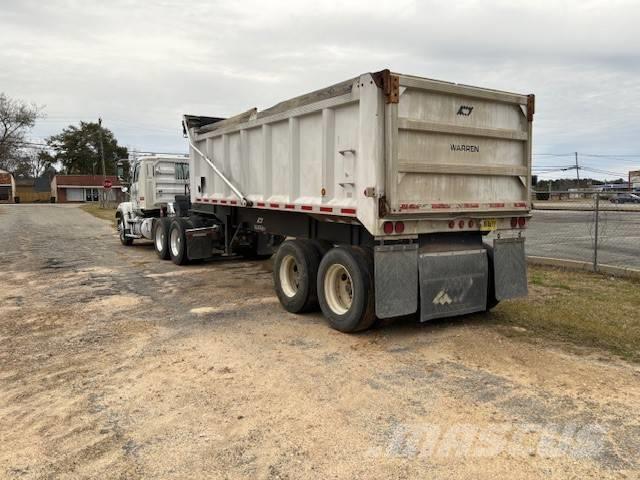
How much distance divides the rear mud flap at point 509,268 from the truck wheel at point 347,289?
5.87 feet

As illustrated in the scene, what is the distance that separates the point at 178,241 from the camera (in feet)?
40.6

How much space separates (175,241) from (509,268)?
26.7 feet

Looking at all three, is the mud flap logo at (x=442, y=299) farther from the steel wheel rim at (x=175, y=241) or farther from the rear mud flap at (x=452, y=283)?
the steel wheel rim at (x=175, y=241)

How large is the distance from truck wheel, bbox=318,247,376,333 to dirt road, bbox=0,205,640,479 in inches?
8.1

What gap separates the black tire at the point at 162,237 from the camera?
1323cm

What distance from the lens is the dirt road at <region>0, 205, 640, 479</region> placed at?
3.48 metres

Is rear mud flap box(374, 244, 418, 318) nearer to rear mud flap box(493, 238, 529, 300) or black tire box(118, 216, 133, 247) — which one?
rear mud flap box(493, 238, 529, 300)

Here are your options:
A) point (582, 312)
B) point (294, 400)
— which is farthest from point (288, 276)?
point (582, 312)

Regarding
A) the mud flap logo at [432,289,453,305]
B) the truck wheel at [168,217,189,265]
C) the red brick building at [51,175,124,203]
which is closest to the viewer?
the mud flap logo at [432,289,453,305]

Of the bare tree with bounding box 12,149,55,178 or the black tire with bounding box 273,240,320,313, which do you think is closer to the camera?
the black tire with bounding box 273,240,320,313

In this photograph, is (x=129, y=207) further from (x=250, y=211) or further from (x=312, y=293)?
(x=312, y=293)

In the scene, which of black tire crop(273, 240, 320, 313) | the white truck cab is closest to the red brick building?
the white truck cab

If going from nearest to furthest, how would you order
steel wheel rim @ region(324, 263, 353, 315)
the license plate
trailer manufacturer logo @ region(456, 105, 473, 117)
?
trailer manufacturer logo @ region(456, 105, 473, 117)
steel wheel rim @ region(324, 263, 353, 315)
the license plate

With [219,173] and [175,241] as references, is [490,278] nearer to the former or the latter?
[219,173]
